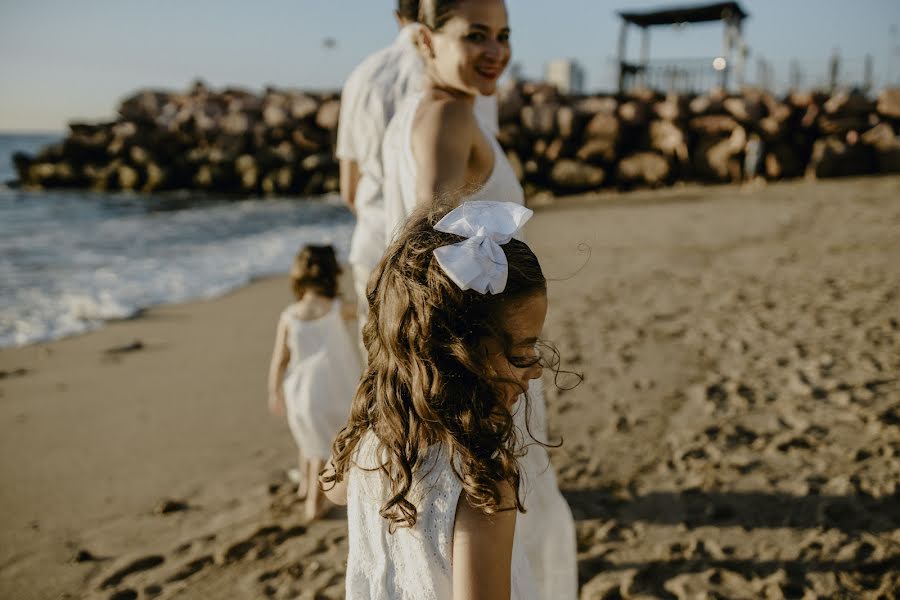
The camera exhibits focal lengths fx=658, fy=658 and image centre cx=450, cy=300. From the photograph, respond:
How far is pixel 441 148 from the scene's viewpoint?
172 cm

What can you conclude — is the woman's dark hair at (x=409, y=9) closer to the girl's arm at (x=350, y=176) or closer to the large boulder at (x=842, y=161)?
the girl's arm at (x=350, y=176)

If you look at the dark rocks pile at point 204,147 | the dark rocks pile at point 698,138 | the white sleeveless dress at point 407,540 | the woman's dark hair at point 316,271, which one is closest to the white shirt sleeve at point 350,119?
the woman's dark hair at point 316,271

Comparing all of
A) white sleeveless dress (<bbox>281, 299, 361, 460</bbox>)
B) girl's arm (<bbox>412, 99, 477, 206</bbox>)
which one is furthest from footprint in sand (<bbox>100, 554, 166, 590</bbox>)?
girl's arm (<bbox>412, 99, 477, 206</bbox>)

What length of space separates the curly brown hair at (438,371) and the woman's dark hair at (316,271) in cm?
166

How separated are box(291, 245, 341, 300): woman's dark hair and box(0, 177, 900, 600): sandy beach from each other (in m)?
0.96

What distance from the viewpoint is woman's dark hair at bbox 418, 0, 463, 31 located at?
71.3 inches

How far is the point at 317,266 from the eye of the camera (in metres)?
2.88

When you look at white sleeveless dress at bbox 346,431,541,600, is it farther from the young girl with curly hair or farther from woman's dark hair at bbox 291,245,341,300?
woman's dark hair at bbox 291,245,341,300

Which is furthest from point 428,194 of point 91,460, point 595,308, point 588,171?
point 588,171

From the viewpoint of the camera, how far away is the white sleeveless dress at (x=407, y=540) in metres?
1.20

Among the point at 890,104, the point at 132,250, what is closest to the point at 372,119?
the point at 132,250

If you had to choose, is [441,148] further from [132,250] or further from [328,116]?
[328,116]

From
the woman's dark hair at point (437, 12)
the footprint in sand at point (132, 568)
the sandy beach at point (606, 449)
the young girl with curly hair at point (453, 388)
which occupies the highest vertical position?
the woman's dark hair at point (437, 12)

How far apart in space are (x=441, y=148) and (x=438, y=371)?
75cm
